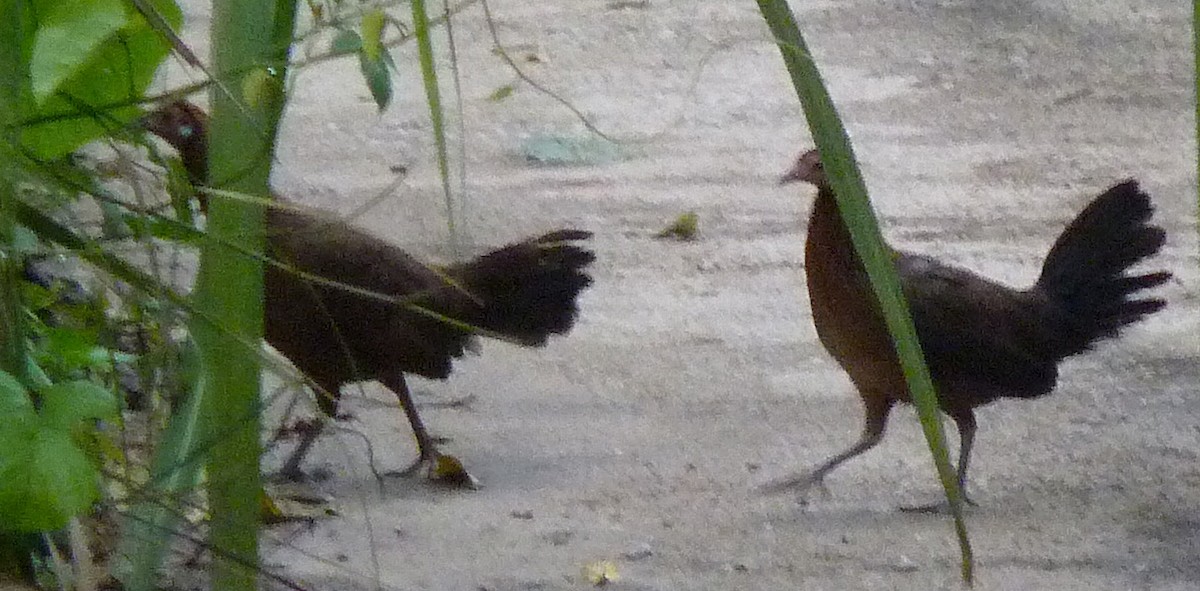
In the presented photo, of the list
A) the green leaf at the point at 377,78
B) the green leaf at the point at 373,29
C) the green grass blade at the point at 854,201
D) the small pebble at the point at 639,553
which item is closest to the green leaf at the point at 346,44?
the green leaf at the point at 377,78

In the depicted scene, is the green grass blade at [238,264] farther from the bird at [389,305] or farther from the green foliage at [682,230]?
the green foliage at [682,230]

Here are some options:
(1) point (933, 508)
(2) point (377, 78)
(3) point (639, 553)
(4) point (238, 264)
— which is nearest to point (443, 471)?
(3) point (639, 553)

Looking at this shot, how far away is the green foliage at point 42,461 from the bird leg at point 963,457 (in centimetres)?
194

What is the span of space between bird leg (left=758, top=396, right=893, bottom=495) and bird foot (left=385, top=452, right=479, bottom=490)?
0.63m

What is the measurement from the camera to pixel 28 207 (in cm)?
169

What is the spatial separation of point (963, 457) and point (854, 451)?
0.23 m

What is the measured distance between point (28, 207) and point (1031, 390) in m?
2.32

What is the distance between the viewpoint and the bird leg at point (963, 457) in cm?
306

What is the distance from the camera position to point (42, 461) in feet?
4.90

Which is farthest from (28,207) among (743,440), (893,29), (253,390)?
(893,29)

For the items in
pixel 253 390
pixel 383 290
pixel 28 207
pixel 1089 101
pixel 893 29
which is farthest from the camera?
pixel 893 29

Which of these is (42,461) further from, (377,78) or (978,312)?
(978,312)

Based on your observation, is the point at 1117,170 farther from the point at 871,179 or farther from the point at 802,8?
the point at 802,8

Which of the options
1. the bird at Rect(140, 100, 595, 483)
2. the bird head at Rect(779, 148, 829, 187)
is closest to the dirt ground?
the bird at Rect(140, 100, 595, 483)
